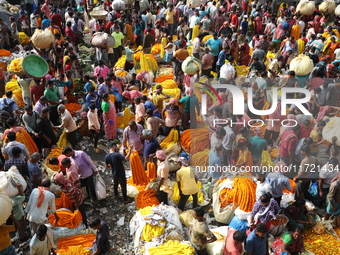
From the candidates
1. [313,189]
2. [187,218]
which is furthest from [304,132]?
[187,218]

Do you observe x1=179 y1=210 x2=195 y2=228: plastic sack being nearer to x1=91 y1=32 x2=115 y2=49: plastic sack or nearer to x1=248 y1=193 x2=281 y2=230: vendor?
x1=248 y1=193 x2=281 y2=230: vendor

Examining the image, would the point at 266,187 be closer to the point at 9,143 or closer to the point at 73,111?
the point at 9,143

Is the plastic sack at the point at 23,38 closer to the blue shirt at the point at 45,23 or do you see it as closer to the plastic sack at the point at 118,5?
the blue shirt at the point at 45,23

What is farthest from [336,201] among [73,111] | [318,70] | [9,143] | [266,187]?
[73,111]

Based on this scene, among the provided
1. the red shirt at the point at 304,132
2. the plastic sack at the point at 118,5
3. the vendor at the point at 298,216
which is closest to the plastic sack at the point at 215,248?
the vendor at the point at 298,216

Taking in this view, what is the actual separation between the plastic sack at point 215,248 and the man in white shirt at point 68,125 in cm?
409

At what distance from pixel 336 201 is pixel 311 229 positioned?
0.66 metres

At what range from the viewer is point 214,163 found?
7.72 metres

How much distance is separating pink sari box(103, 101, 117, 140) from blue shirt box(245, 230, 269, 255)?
4.74 m

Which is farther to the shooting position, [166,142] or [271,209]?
[166,142]

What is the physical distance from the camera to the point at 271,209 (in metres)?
6.24

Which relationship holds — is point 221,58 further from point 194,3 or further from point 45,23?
point 45,23

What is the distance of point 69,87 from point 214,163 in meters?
4.56

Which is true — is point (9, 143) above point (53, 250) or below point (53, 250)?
above
